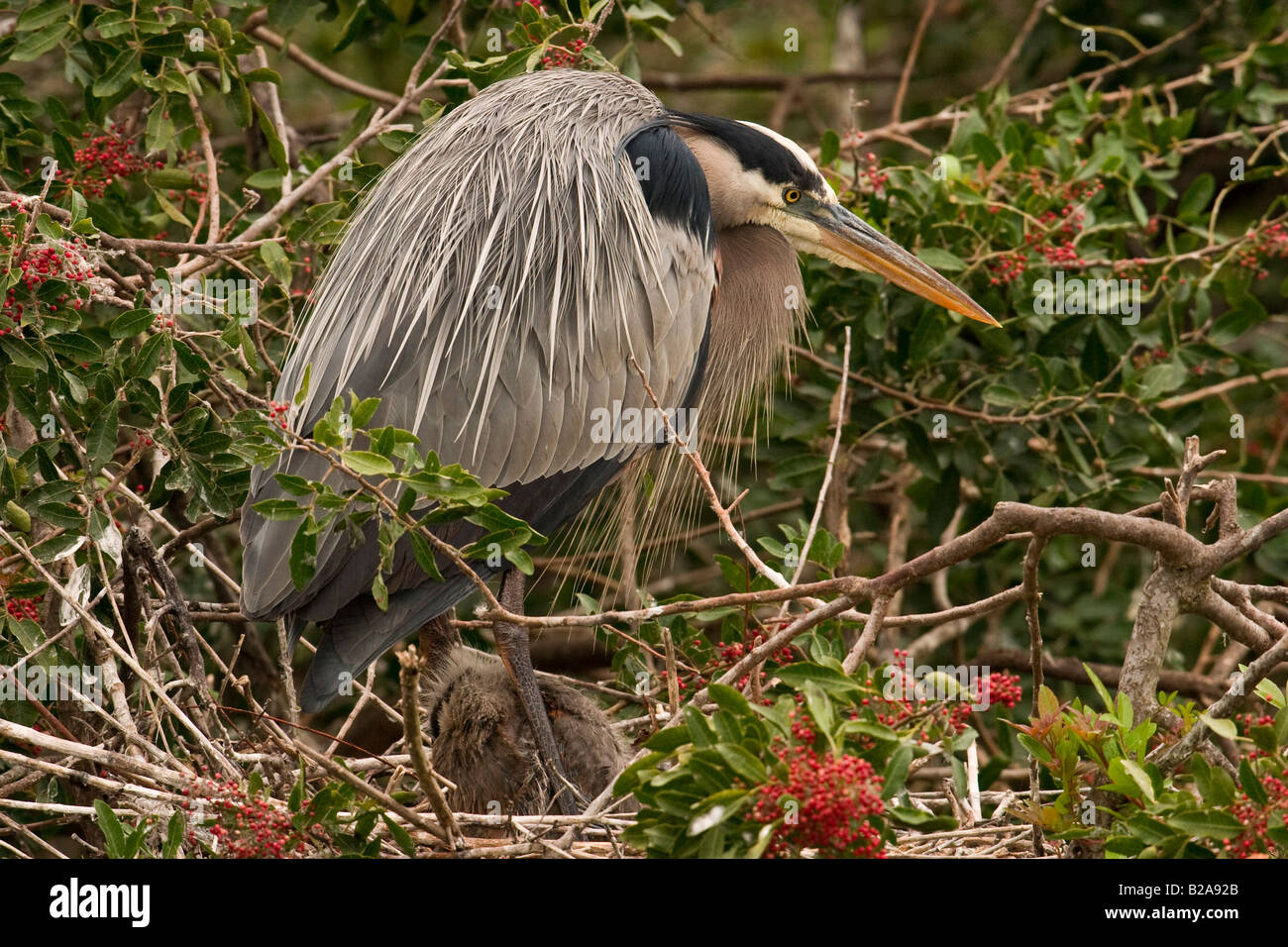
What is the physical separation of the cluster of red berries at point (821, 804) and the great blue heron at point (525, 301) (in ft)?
4.04

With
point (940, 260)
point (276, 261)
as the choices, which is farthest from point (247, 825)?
point (940, 260)

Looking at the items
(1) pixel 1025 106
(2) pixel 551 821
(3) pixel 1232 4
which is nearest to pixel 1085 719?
(2) pixel 551 821

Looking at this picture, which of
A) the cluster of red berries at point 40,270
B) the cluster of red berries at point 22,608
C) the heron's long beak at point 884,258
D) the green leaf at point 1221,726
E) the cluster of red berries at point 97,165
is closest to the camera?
the green leaf at point 1221,726

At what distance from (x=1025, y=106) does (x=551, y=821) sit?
111 inches

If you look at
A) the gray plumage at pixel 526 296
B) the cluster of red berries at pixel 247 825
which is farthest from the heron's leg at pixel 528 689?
the cluster of red berries at pixel 247 825

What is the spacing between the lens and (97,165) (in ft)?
11.0

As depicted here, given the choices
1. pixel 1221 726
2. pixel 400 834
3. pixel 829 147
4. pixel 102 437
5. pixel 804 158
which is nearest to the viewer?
pixel 1221 726

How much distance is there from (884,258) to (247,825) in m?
2.22

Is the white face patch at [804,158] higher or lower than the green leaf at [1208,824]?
higher

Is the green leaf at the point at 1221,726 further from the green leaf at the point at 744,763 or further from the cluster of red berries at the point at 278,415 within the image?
the cluster of red berries at the point at 278,415

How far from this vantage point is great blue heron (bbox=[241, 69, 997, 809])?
121 inches

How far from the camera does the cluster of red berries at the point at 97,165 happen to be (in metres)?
3.31

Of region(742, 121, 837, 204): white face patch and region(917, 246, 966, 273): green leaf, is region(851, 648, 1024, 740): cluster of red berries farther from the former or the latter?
region(742, 121, 837, 204): white face patch

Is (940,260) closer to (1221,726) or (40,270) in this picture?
(1221,726)
